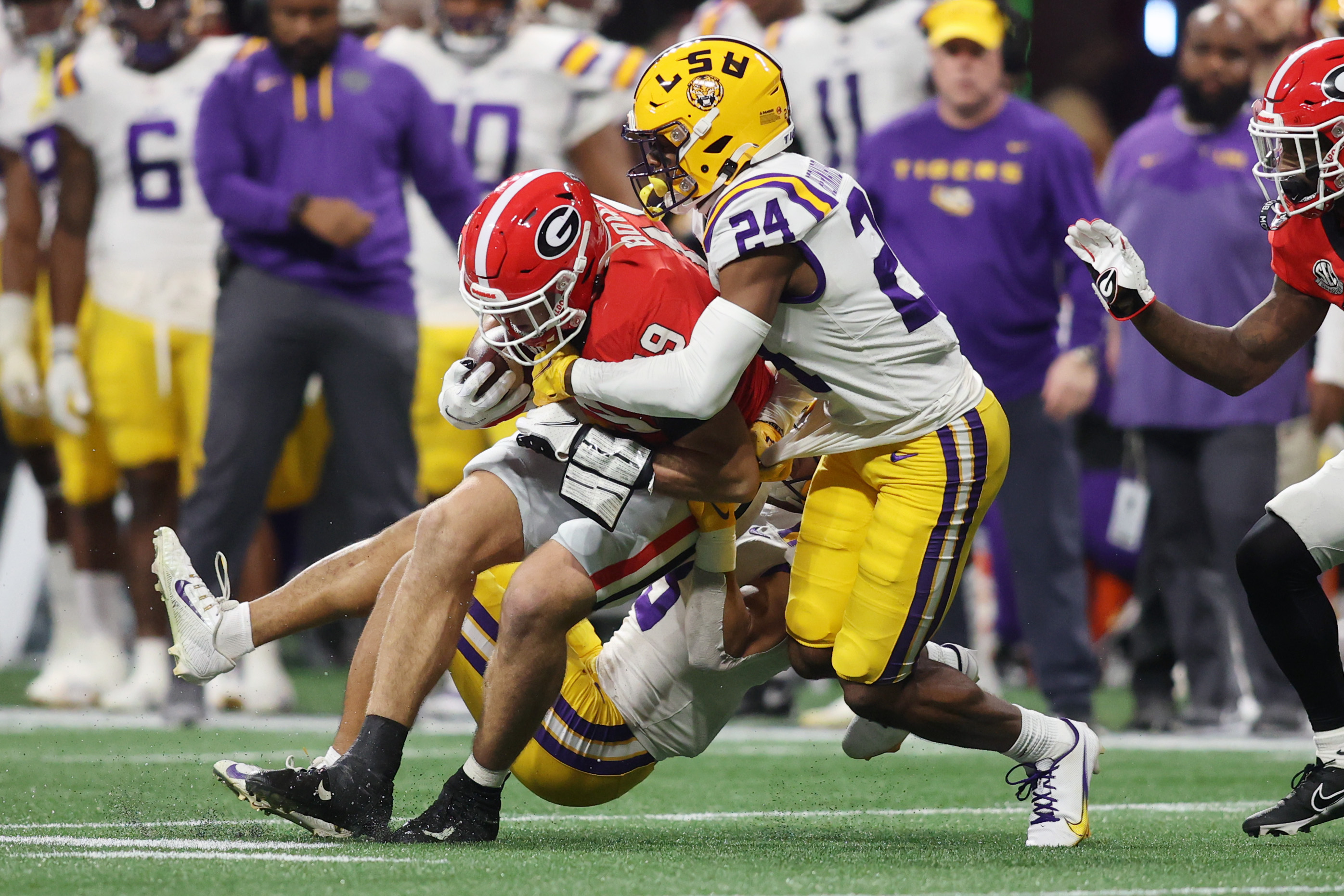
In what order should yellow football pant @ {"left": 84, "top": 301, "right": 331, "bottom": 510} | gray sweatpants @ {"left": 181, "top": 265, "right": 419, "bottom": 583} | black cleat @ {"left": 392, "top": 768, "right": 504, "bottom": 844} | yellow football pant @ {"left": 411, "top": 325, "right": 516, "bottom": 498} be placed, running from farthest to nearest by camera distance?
yellow football pant @ {"left": 411, "top": 325, "right": 516, "bottom": 498} < yellow football pant @ {"left": 84, "top": 301, "right": 331, "bottom": 510} < gray sweatpants @ {"left": 181, "top": 265, "right": 419, "bottom": 583} < black cleat @ {"left": 392, "top": 768, "right": 504, "bottom": 844}

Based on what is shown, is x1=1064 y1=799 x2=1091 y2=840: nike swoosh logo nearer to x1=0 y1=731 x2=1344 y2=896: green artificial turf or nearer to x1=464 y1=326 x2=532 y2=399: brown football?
x1=0 y1=731 x2=1344 y2=896: green artificial turf

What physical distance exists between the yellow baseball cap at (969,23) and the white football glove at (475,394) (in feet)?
9.94

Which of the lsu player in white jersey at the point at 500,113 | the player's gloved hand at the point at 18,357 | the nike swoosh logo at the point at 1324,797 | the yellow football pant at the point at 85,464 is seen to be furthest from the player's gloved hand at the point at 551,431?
the player's gloved hand at the point at 18,357

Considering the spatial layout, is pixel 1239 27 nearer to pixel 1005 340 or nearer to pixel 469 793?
pixel 1005 340

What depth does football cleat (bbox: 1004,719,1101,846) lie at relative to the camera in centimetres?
400

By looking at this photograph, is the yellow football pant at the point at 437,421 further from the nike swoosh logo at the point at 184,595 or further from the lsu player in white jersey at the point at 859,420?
the lsu player in white jersey at the point at 859,420

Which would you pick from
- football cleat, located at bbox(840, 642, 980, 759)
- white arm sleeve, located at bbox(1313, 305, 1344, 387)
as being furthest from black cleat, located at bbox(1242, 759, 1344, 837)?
white arm sleeve, located at bbox(1313, 305, 1344, 387)

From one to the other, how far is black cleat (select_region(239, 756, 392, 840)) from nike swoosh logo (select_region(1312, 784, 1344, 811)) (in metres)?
1.93

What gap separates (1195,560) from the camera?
22.4 ft

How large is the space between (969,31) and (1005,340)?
42.1 inches

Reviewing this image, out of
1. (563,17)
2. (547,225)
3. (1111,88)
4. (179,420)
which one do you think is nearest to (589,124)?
(563,17)

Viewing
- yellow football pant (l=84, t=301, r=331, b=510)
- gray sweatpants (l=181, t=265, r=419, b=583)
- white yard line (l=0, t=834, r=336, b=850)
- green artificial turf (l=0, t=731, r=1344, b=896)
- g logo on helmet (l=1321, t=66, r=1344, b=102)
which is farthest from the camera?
yellow football pant (l=84, t=301, r=331, b=510)

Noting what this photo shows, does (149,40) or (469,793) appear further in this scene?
(149,40)

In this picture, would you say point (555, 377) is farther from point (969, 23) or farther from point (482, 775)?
point (969, 23)
